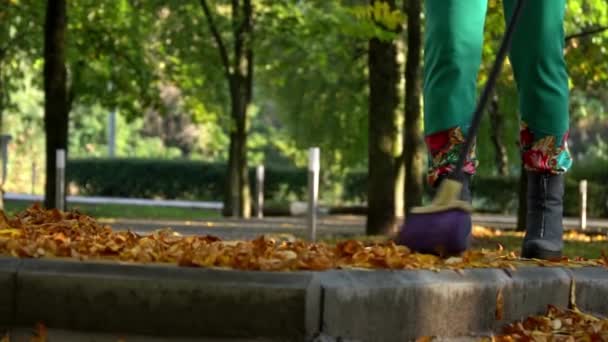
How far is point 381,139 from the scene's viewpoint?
16.9 m

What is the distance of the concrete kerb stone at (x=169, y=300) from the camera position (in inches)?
126

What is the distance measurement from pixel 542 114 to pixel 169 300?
1.98 m

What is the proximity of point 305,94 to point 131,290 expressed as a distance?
36.3 meters

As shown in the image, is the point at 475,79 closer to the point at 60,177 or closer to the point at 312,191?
the point at 312,191

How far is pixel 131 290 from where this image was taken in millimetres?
3223

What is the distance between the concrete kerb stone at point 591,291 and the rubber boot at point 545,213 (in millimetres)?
387

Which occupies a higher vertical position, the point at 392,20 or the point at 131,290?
the point at 392,20

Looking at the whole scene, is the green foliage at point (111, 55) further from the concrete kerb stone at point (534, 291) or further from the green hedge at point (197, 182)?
the concrete kerb stone at point (534, 291)

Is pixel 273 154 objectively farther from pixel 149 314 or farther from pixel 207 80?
pixel 149 314

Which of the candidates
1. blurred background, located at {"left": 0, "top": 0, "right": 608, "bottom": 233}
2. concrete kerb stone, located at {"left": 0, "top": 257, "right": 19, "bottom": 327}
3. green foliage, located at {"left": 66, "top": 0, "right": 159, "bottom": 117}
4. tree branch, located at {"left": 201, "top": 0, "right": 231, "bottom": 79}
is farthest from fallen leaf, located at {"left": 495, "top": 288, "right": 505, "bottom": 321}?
tree branch, located at {"left": 201, "top": 0, "right": 231, "bottom": 79}

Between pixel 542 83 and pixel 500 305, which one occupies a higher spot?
pixel 542 83

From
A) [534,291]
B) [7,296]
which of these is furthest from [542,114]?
[7,296]

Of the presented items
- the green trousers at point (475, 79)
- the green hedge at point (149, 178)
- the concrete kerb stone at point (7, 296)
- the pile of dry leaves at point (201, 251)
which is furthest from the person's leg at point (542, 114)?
the green hedge at point (149, 178)

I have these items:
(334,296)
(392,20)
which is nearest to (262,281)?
(334,296)
